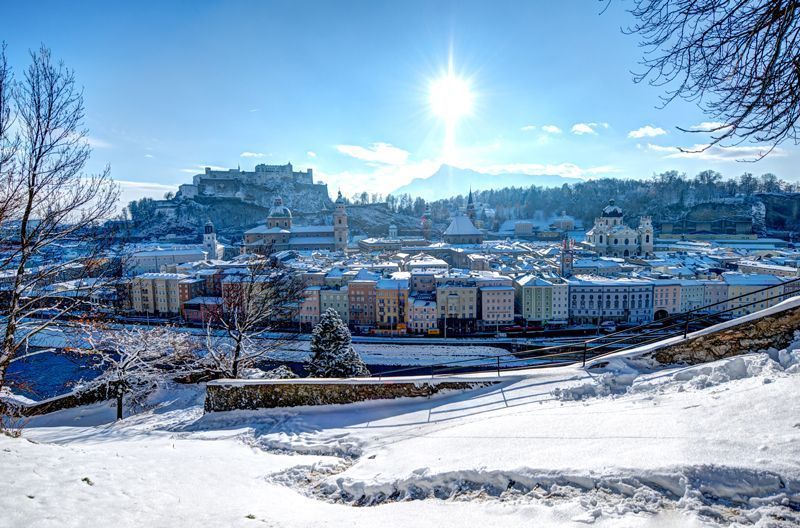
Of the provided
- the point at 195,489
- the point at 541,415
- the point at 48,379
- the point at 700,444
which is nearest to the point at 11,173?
the point at 195,489

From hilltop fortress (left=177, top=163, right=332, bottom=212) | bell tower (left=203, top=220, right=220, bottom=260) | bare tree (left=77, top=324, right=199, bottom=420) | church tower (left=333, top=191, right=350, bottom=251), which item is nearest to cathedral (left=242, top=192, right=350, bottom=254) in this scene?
church tower (left=333, top=191, right=350, bottom=251)

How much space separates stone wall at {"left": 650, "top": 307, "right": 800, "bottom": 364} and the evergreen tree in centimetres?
771

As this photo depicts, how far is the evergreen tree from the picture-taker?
1100 cm

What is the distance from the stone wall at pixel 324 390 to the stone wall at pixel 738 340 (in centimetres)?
204

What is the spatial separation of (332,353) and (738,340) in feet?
28.8

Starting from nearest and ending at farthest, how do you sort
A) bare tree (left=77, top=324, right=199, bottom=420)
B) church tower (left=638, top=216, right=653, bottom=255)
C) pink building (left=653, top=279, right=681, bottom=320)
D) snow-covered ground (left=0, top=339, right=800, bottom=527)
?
snow-covered ground (left=0, top=339, right=800, bottom=527) → bare tree (left=77, top=324, right=199, bottom=420) → pink building (left=653, top=279, right=681, bottom=320) → church tower (left=638, top=216, right=653, bottom=255)

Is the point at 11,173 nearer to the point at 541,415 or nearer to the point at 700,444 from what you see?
the point at 541,415

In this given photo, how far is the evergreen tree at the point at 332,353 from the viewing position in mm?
11000

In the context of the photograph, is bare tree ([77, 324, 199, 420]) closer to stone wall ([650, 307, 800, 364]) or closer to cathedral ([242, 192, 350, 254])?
stone wall ([650, 307, 800, 364])

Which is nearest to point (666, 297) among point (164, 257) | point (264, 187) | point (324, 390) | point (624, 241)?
point (624, 241)

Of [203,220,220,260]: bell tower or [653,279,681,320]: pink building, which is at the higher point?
[203,220,220,260]: bell tower

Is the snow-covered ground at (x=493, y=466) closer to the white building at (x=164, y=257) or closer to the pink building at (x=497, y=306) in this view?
the pink building at (x=497, y=306)

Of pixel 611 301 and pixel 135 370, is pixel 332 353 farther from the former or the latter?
pixel 611 301

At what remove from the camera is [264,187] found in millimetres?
90000
